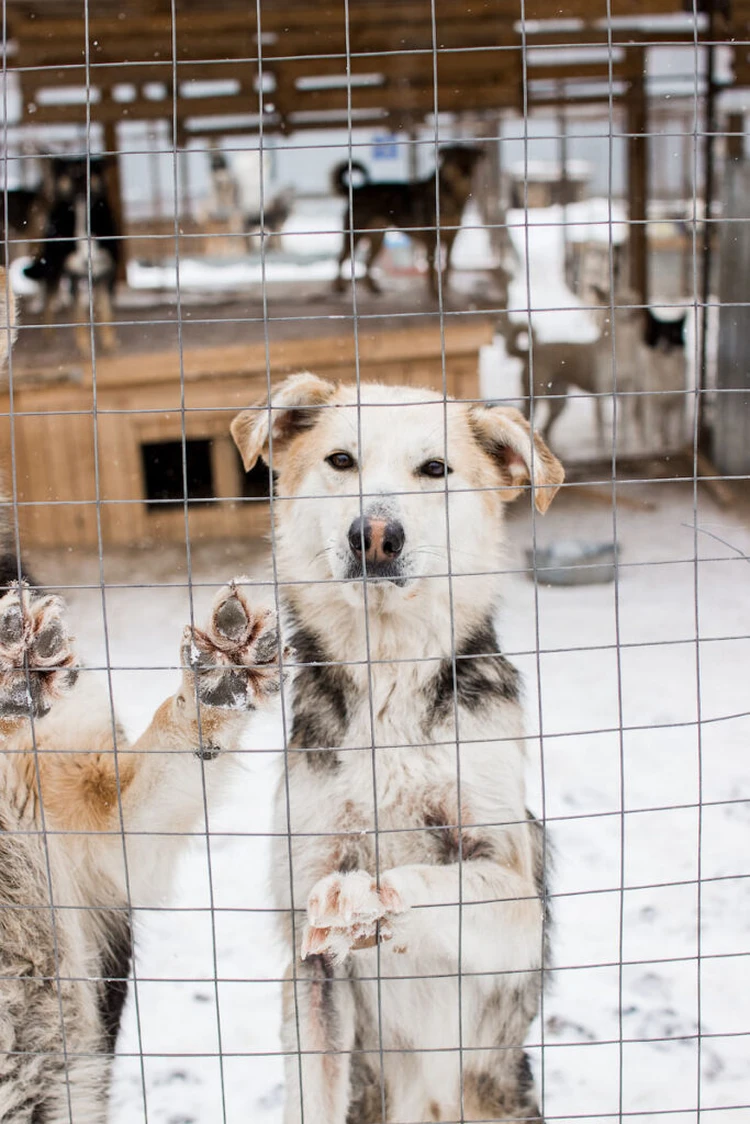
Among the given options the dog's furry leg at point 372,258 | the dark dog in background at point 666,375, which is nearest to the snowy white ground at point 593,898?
the dark dog in background at point 666,375

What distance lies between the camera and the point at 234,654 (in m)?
2.14

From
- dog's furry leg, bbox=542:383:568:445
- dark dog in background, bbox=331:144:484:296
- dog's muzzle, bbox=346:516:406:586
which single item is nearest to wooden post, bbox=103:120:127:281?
dark dog in background, bbox=331:144:484:296

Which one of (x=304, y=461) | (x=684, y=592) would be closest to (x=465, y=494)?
(x=304, y=461)

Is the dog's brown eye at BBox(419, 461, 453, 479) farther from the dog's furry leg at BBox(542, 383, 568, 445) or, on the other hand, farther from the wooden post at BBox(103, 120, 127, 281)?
the wooden post at BBox(103, 120, 127, 281)

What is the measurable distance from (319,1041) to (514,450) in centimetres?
137

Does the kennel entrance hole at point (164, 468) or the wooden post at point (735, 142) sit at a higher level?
the wooden post at point (735, 142)

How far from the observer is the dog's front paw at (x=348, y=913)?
1978mm

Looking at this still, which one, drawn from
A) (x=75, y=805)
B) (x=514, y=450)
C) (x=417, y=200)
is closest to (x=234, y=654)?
(x=75, y=805)

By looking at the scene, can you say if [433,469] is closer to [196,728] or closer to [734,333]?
[196,728]

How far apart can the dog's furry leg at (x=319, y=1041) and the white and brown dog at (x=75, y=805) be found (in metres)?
0.41

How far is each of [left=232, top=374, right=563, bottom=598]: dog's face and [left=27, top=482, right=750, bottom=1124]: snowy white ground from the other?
0.96 feet

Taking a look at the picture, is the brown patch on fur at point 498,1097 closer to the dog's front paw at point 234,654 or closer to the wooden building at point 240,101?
the dog's front paw at point 234,654

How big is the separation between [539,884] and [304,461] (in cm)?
115

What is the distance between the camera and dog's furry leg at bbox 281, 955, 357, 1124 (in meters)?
2.24
